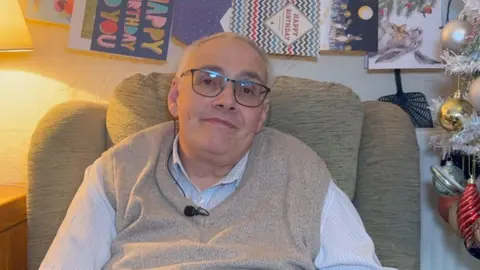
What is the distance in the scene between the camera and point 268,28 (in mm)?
1770

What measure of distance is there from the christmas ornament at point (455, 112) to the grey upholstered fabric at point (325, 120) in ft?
0.69

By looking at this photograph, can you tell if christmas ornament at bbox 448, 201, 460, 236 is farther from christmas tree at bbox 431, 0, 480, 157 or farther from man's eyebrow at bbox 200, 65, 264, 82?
man's eyebrow at bbox 200, 65, 264, 82

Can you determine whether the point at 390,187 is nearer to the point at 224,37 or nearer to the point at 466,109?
the point at 466,109

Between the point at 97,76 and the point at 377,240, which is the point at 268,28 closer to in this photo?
the point at 97,76

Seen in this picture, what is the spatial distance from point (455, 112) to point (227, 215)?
1.88ft

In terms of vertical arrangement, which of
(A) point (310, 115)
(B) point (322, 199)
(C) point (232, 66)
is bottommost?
(B) point (322, 199)

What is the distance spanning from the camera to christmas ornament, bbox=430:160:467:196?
1428mm

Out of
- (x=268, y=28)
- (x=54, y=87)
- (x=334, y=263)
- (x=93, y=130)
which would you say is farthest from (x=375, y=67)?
(x=54, y=87)

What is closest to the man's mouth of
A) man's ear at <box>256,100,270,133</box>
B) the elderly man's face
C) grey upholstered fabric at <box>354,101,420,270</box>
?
the elderly man's face

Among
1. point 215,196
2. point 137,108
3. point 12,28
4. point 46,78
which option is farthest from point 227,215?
point 46,78

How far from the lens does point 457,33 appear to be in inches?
53.3

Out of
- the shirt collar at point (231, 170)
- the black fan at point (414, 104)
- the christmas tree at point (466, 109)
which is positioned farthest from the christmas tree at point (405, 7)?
the shirt collar at point (231, 170)

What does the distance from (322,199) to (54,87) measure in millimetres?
1079

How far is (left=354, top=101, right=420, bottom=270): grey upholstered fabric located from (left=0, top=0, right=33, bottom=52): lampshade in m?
→ 1.01
